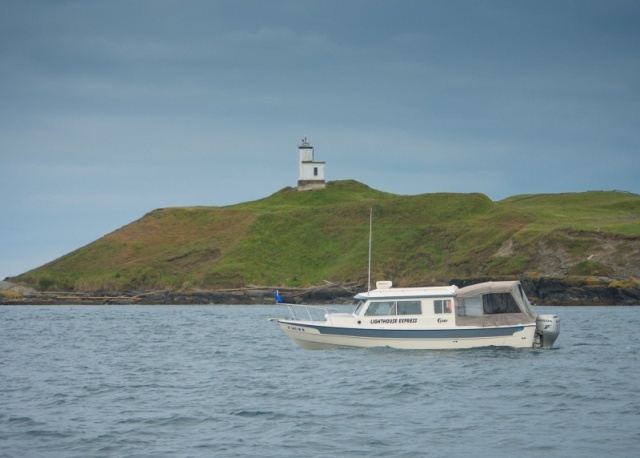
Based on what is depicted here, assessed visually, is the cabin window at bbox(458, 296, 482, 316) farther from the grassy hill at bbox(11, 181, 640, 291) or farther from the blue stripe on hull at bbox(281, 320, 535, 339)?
the grassy hill at bbox(11, 181, 640, 291)

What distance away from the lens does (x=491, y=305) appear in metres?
39.9

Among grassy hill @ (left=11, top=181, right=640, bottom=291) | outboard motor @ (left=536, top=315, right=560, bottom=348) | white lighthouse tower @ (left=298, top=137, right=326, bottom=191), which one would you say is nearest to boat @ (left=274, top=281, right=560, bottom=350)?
outboard motor @ (left=536, top=315, right=560, bottom=348)

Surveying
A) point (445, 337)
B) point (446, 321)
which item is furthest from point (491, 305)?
point (445, 337)

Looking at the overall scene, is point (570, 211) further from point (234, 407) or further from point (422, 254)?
point (234, 407)

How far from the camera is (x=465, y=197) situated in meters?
146

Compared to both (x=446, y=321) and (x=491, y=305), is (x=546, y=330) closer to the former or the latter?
(x=491, y=305)

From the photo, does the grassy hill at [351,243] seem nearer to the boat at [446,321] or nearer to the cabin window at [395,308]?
the boat at [446,321]

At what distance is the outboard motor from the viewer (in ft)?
132

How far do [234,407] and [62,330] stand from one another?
37292mm

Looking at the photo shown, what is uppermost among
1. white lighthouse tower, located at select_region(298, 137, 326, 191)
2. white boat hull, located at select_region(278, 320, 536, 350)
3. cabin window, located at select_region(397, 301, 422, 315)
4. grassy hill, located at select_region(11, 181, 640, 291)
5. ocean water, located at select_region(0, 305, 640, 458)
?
white lighthouse tower, located at select_region(298, 137, 326, 191)

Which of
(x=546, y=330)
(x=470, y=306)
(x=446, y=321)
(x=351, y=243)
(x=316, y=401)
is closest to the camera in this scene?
(x=316, y=401)

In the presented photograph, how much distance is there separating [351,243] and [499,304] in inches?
3780

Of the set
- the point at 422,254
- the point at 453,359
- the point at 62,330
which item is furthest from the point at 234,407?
the point at 422,254

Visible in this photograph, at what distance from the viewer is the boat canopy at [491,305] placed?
1561 inches
